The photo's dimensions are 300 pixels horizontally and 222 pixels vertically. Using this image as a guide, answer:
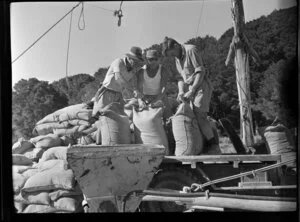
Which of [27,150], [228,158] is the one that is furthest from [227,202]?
Answer: [27,150]

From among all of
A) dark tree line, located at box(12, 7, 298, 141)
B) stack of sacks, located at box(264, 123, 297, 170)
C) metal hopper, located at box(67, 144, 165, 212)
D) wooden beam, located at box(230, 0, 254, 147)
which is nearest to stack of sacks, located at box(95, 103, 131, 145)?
metal hopper, located at box(67, 144, 165, 212)

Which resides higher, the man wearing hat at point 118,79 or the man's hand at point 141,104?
the man wearing hat at point 118,79

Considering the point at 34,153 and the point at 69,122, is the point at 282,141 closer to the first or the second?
the point at 69,122

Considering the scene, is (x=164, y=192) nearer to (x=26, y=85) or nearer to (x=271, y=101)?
(x=271, y=101)

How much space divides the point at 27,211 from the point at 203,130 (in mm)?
1651

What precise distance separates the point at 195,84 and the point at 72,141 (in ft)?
3.85

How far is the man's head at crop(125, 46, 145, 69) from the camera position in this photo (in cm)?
497

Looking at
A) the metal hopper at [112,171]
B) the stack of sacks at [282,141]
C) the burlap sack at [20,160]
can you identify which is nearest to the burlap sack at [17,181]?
the burlap sack at [20,160]

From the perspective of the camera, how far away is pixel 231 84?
4980mm

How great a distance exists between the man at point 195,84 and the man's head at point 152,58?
73mm

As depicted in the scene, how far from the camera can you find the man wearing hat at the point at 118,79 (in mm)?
4992

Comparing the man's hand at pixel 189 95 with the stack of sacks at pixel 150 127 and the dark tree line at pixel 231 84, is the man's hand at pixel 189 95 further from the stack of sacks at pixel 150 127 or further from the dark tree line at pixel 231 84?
the stack of sacks at pixel 150 127
